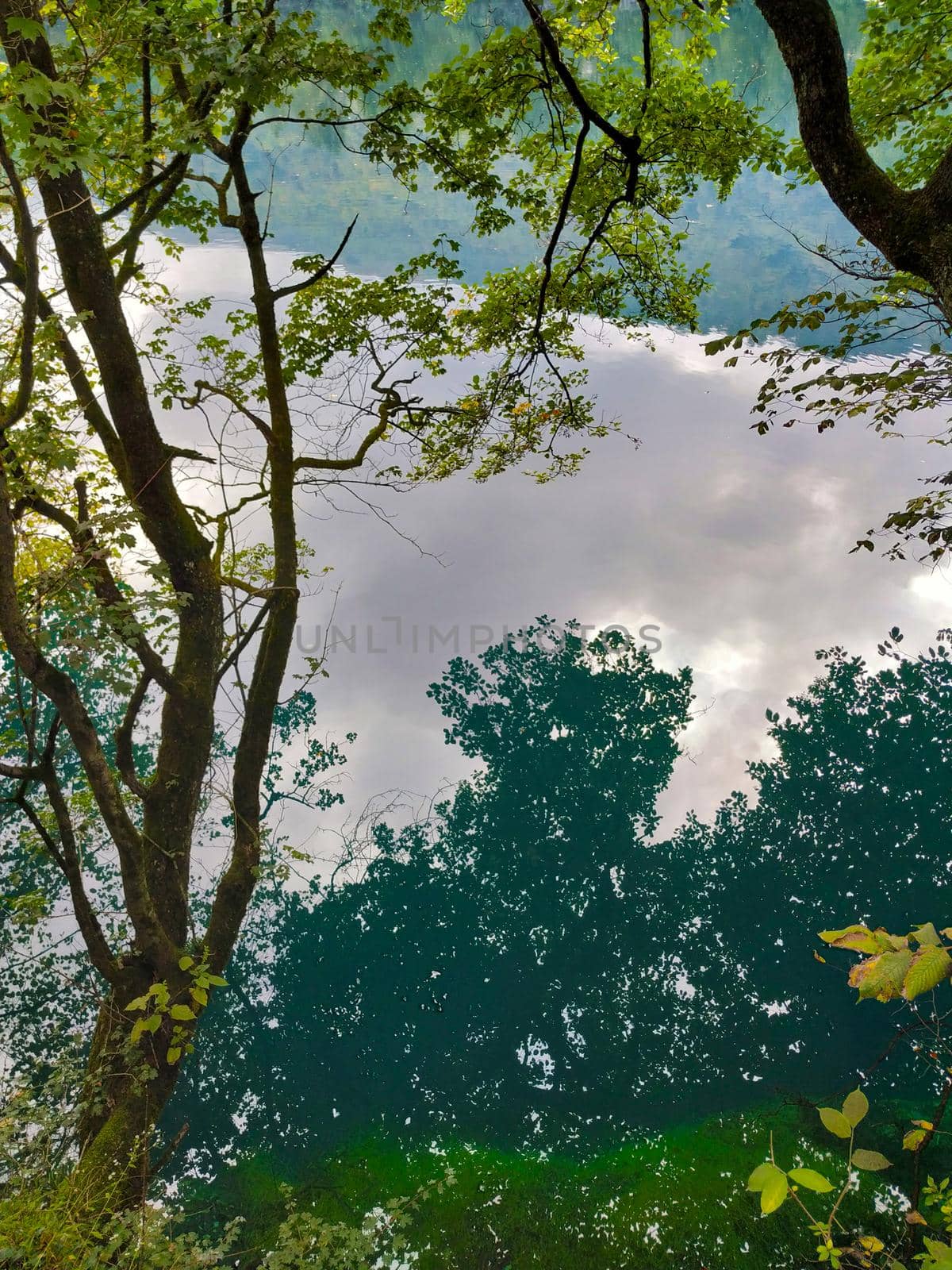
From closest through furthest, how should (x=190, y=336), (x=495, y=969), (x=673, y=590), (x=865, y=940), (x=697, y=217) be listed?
(x=865, y=940)
(x=190, y=336)
(x=495, y=969)
(x=673, y=590)
(x=697, y=217)

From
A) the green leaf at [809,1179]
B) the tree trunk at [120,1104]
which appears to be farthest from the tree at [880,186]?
the tree trunk at [120,1104]

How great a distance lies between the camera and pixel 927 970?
1244 mm

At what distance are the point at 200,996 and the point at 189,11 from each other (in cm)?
445

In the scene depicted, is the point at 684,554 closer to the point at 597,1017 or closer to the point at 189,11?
the point at 597,1017

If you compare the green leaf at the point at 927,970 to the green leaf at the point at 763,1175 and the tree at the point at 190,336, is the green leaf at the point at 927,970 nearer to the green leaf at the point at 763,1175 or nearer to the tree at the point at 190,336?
the green leaf at the point at 763,1175

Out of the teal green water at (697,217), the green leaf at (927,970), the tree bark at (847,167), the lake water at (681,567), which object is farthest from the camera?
the teal green water at (697,217)

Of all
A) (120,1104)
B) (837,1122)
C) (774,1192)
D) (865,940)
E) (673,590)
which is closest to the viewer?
(774,1192)

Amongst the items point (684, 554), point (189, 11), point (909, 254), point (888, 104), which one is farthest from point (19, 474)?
point (684, 554)

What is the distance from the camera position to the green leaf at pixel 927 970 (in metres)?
1.21

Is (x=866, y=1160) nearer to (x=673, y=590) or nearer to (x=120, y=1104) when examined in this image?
→ (x=120, y=1104)

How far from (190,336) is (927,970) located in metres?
6.38

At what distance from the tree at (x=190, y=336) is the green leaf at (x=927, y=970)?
7.35 feet

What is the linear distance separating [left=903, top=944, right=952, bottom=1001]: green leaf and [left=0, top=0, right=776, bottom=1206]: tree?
2.24m

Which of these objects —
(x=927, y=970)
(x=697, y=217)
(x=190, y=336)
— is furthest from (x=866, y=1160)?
(x=697, y=217)
